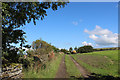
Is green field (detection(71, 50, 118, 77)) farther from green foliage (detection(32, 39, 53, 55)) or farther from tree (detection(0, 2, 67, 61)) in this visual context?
tree (detection(0, 2, 67, 61))

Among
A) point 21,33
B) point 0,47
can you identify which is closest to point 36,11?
point 21,33

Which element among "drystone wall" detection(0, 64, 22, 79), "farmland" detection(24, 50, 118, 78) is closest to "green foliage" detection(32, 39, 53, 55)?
"farmland" detection(24, 50, 118, 78)

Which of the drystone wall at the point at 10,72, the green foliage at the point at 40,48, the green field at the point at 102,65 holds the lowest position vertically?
the green field at the point at 102,65

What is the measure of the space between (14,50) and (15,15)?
1426 mm

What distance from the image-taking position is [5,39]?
3842mm

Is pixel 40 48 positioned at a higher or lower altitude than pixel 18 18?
lower

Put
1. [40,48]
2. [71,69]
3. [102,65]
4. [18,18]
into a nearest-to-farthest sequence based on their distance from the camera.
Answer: [18,18] → [71,69] → [40,48] → [102,65]

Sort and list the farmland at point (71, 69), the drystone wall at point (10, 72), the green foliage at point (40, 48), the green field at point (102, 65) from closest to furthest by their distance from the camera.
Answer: the drystone wall at point (10, 72), the farmland at point (71, 69), the green field at point (102, 65), the green foliage at point (40, 48)

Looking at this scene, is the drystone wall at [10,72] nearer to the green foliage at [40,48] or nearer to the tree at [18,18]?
the tree at [18,18]

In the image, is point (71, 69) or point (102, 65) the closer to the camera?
point (71, 69)

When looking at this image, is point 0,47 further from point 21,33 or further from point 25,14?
point 25,14

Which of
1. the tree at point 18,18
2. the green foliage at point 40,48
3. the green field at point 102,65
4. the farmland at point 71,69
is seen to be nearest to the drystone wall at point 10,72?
the tree at point 18,18

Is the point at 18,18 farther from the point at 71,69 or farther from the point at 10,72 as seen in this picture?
the point at 71,69

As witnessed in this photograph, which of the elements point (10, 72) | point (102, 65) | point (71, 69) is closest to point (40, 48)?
point (71, 69)
